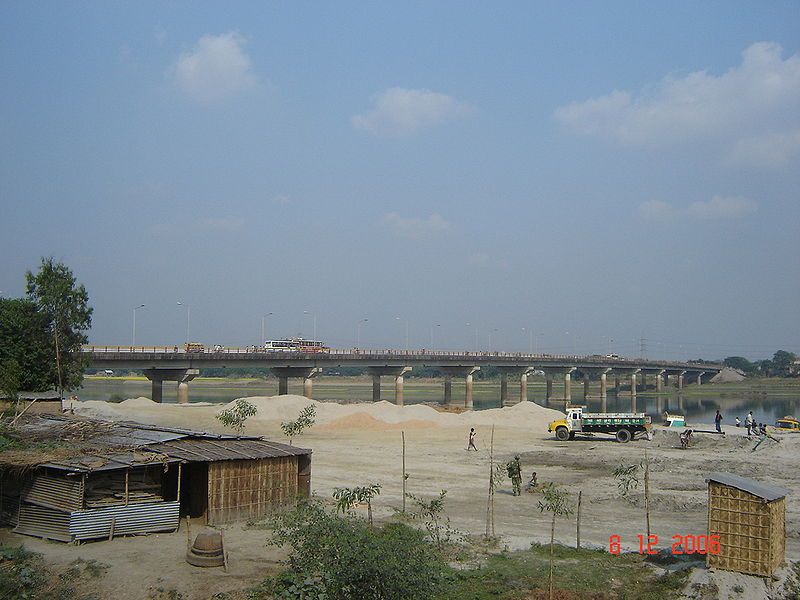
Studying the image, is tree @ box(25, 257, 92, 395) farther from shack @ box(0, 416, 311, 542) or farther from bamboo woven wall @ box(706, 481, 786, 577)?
bamboo woven wall @ box(706, 481, 786, 577)

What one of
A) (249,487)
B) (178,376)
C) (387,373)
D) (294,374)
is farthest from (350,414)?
(249,487)

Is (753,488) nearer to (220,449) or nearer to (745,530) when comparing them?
(745,530)

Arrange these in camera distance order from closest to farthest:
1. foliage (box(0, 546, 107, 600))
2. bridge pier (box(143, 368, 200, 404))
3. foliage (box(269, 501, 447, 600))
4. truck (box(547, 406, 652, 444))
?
foliage (box(269, 501, 447, 600)), foliage (box(0, 546, 107, 600)), truck (box(547, 406, 652, 444)), bridge pier (box(143, 368, 200, 404))

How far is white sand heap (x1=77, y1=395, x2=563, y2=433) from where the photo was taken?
73.8 metres

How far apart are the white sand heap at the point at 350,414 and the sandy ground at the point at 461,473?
16 cm

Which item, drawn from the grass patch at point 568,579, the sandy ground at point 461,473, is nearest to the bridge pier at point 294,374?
the sandy ground at point 461,473

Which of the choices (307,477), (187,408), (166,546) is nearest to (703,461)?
(307,477)

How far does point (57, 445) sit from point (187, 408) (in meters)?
54.1

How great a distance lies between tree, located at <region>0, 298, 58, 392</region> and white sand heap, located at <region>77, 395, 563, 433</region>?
1498cm

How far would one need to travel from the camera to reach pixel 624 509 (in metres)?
31.2

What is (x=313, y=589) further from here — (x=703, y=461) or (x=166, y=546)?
(x=703, y=461)

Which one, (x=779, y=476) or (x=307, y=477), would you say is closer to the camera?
(x=307, y=477)

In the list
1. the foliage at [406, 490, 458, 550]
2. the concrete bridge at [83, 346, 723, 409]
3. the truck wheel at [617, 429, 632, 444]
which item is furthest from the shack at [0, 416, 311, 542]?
the concrete bridge at [83, 346, 723, 409]

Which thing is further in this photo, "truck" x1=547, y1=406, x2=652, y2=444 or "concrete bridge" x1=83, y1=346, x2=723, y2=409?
"concrete bridge" x1=83, y1=346, x2=723, y2=409
